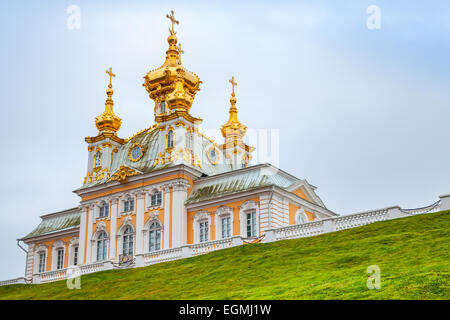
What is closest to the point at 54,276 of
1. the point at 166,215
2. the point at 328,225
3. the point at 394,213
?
the point at 166,215

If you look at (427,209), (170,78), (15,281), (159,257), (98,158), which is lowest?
(15,281)

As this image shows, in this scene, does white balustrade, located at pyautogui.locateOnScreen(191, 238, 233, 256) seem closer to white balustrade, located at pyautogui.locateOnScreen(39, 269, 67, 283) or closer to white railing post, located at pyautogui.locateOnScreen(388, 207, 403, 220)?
white railing post, located at pyautogui.locateOnScreen(388, 207, 403, 220)

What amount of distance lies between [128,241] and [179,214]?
414 centimetres

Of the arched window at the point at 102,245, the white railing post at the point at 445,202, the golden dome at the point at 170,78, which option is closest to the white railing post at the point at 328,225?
the white railing post at the point at 445,202

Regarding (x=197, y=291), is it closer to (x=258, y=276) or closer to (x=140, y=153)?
(x=258, y=276)

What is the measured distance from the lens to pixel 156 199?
4434cm

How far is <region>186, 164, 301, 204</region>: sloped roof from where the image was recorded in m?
41.8

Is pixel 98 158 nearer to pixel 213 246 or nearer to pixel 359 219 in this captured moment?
pixel 213 246

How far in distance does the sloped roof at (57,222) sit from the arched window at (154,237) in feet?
27.0

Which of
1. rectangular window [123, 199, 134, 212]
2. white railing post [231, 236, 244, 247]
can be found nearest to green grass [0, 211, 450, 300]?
white railing post [231, 236, 244, 247]

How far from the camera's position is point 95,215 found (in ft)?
153

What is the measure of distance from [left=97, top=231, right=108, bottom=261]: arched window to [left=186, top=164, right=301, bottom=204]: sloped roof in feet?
21.0
